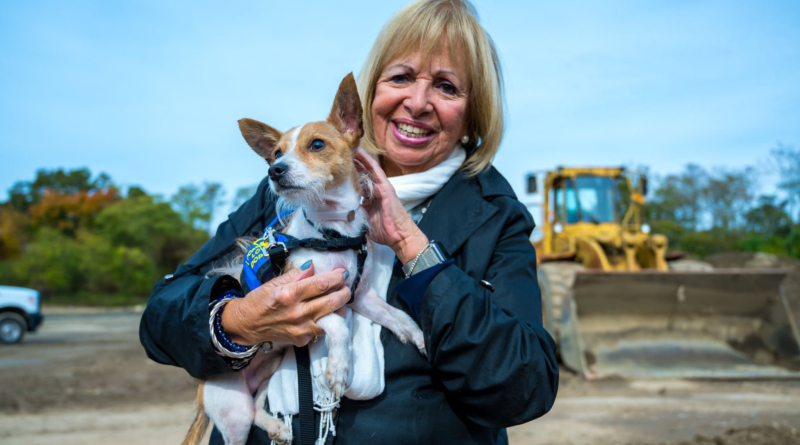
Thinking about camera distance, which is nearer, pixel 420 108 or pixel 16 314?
pixel 420 108

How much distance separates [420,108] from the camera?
213 cm

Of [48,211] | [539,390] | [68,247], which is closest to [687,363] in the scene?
[539,390]

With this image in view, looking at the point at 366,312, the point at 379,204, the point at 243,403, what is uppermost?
the point at 379,204

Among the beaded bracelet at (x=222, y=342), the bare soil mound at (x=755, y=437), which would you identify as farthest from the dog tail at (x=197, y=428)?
the bare soil mound at (x=755, y=437)

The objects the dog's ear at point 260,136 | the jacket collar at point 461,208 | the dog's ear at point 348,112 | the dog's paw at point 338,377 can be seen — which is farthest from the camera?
the dog's ear at point 260,136

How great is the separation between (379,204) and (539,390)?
79 centimetres

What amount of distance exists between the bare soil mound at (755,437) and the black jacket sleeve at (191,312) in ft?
14.5

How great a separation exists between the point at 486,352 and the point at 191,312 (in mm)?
923

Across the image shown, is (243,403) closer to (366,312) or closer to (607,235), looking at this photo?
(366,312)

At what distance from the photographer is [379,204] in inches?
77.0

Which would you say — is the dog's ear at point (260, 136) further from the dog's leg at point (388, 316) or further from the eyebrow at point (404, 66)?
the dog's leg at point (388, 316)

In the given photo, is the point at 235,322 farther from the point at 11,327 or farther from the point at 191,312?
the point at 11,327

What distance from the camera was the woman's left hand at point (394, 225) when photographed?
1.82 meters

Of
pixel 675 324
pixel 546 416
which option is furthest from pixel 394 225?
pixel 675 324
